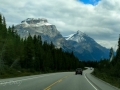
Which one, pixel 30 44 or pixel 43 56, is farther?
pixel 43 56

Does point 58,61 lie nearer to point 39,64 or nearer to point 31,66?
point 39,64

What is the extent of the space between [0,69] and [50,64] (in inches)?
2483

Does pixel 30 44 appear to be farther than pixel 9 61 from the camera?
Yes

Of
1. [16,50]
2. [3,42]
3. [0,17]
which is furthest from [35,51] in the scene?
[3,42]

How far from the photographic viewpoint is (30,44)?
3418 inches

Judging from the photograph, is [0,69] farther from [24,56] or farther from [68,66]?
[68,66]

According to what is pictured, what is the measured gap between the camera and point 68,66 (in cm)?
14638

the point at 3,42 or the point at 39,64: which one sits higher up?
the point at 3,42

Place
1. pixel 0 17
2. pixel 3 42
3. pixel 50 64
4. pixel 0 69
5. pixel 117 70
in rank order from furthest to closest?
pixel 50 64
pixel 0 17
pixel 117 70
pixel 3 42
pixel 0 69

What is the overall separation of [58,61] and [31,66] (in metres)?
37.0

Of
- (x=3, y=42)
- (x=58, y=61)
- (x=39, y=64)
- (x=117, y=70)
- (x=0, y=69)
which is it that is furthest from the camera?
(x=58, y=61)

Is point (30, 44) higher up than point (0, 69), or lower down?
higher up

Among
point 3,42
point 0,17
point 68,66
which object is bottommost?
point 68,66

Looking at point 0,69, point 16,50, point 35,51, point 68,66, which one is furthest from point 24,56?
point 68,66
